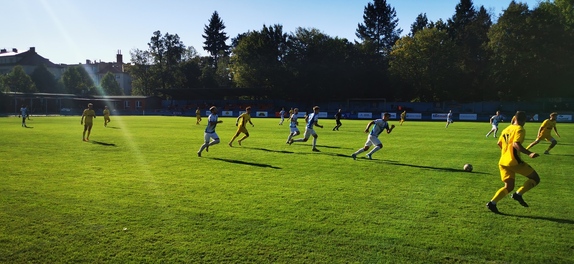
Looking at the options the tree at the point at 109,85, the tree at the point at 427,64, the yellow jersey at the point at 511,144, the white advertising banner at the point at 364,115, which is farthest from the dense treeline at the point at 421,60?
the yellow jersey at the point at 511,144

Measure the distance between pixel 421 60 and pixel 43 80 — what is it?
275 feet

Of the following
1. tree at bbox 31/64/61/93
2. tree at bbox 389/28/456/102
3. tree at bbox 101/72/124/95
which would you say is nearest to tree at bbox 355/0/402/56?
tree at bbox 389/28/456/102

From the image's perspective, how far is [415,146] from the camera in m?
20.0

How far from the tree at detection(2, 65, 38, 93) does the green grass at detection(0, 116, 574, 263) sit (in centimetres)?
8823

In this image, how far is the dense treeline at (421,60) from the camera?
59031mm

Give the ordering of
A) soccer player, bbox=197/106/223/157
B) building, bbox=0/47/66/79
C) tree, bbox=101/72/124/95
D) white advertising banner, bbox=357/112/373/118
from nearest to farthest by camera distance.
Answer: soccer player, bbox=197/106/223/157, white advertising banner, bbox=357/112/373/118, tree, bbox=101/72/124/95, building, bbox=0/47/66/79

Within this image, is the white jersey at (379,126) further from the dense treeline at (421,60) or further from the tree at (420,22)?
the tree at (420,22)

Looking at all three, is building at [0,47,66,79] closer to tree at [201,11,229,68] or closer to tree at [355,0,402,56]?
tree at [201,11,229,68]

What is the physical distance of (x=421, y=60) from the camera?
65.5m

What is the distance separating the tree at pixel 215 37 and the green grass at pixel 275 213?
91188 millimetres

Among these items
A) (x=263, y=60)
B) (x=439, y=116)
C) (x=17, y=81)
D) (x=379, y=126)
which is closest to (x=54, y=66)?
(x=17, y=81)

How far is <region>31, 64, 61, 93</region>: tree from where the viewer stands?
93625 mm

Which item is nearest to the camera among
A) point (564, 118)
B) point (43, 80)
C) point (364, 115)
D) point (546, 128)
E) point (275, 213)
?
point (275, 213)

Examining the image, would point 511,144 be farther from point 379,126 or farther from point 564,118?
point 564,118
